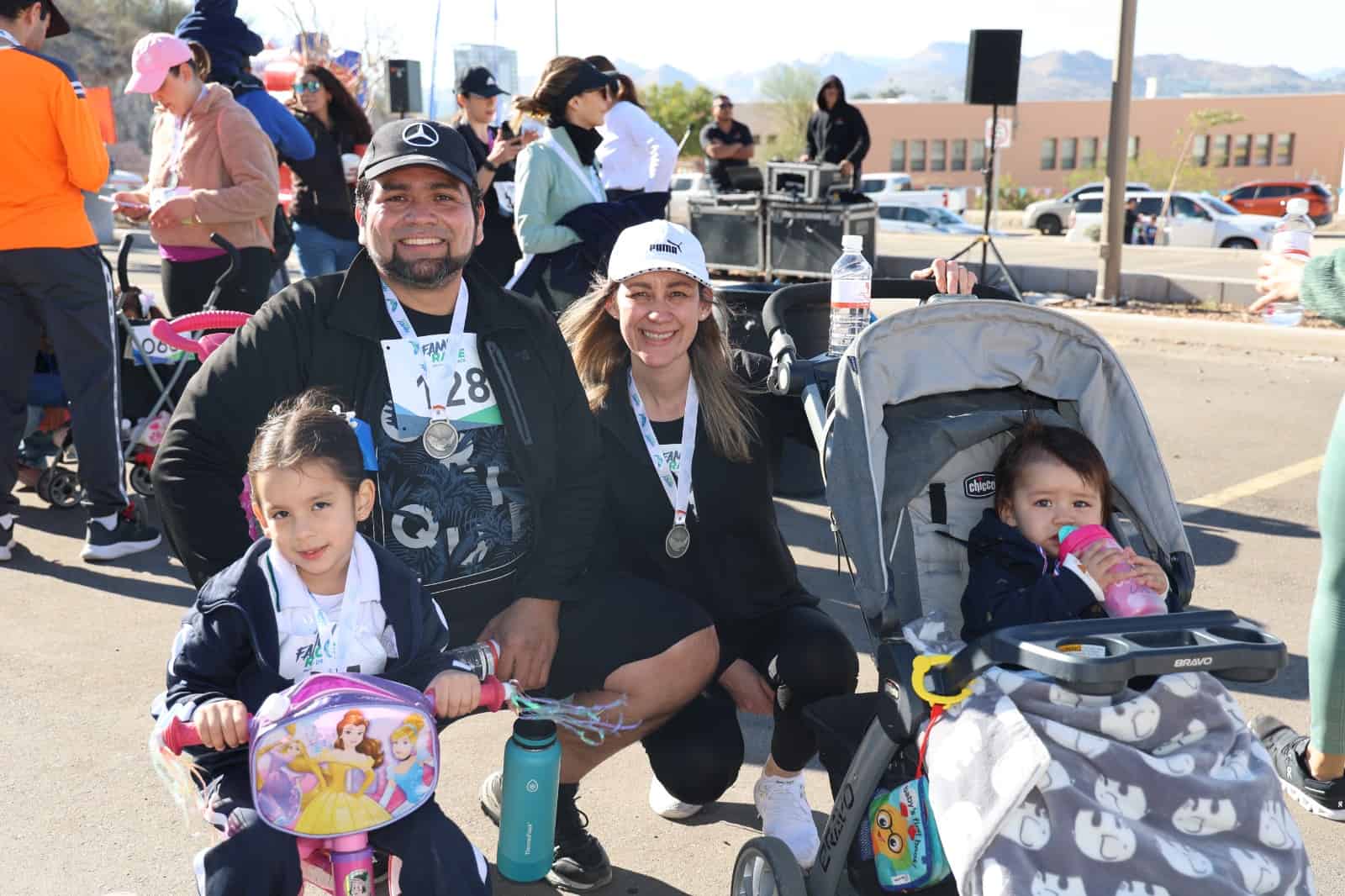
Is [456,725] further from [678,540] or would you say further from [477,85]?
[477,85]

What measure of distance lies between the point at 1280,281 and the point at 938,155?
77914mm

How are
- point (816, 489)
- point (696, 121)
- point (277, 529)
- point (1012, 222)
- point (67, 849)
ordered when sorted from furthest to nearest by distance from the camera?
point (696, 121)
point (1012, 222)
point (816, 489)
point (67, 849)
point (277, 529)

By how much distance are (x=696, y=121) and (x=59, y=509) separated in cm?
5316

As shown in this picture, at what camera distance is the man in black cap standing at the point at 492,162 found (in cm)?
661

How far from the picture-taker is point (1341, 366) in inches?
383

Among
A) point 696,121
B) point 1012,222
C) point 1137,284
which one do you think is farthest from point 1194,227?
point 696,121

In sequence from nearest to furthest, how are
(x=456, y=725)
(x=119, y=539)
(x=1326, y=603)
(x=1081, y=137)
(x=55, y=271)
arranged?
(x=1326, y=603)
(x=456, y=725)
(x=55, y=271)
(x=119, y=539)
(x=1081, y=137)

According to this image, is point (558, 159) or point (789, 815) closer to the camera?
point (789, 815)

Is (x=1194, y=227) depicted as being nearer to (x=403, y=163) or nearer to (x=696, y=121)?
(x=403, y=163)

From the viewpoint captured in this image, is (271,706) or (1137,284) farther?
(1137,284)

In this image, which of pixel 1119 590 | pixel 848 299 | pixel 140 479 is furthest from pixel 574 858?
pixel 140 479

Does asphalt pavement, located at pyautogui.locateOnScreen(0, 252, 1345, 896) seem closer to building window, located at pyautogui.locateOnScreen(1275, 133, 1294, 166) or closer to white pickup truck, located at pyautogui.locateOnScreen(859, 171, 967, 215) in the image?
white pickup truck, located at pyautogui.locateOnScreen(859, 171, 967, 215)

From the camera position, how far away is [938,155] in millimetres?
77438

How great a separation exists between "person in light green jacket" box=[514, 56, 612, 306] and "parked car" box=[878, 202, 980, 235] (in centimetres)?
2477
